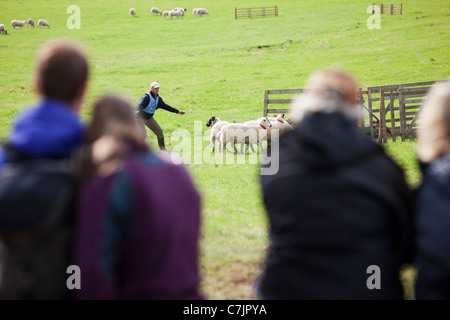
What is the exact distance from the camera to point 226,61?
46.0 m

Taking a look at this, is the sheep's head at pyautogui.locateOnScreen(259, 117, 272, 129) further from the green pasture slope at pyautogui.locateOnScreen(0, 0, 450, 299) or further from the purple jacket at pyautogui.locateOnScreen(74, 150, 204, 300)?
the purple jacket at pyautogui.locateOnScreen(74, 150, 204, 300)

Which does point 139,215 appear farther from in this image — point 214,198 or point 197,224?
point 214,198

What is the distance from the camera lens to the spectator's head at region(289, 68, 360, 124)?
130 inches

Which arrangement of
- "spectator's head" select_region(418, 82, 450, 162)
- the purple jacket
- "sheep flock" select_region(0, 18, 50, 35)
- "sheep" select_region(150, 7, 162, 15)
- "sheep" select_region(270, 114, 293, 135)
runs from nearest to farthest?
the purple jacket < "spectator's head" select_region(418, 82, 450, 162) < "sheep" select_region(270, 114, 293, 135) < "sheep flock" select_region(0, 18, 50, 35) < "sheep" select_region(150, 7, 162, 15)

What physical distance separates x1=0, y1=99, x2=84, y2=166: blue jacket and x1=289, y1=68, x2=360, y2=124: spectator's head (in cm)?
154

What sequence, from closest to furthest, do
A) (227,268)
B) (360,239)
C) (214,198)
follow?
(360,239), (227,268), (214,198)

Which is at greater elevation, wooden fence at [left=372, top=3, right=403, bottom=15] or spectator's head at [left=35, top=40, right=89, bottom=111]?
wooden fence at [left=372, top=3, right=403, bottom=15]

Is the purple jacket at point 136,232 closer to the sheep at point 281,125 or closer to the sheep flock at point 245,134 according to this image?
the sheep flock at point 245,134

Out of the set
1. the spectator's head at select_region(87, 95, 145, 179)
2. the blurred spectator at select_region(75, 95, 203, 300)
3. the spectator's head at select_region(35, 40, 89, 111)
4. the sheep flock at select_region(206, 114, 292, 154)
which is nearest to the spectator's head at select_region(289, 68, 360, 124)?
the blurred spectator at select_region(75, 95, 203, 300)

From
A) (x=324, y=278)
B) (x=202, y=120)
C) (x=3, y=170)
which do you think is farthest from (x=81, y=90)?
(x=202, y=120)

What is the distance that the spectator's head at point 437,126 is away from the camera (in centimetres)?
344

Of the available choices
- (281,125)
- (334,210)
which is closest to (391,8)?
(281,125)

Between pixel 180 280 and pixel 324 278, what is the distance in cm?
95
